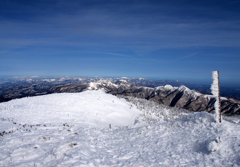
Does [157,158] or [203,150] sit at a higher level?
[203,150]

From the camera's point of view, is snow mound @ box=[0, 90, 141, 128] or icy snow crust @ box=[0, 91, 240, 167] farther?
snow mound @ box=[0, 90, 141, 128]

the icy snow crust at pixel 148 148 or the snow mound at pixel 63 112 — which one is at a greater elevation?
the icy snow crust at pixel 148 148

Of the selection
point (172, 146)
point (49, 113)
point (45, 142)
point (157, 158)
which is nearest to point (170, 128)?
point (172, 146)

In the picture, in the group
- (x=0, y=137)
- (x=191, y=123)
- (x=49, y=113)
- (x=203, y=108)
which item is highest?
(x=191, y=123)

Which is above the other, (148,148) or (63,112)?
(148,148)

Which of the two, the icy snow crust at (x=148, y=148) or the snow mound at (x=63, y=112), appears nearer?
the icy snow crust at (x=148, y=148)

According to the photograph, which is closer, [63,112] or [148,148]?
[148,148]

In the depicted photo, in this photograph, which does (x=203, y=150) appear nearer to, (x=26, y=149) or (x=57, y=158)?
(x=57, y=158)

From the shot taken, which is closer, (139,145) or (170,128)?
(139,145)

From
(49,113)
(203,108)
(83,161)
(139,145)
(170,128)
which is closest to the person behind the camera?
(83,161)

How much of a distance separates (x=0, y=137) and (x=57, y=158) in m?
8.83

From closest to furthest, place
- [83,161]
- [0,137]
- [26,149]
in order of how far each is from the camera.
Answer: [83,161] → [26,149] → [0,137]

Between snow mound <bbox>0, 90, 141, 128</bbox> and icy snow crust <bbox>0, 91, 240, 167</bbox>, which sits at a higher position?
icy snow crust <bbox>0, 91, 240, 167</bbox>

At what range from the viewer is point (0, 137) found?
1416 centimetres
